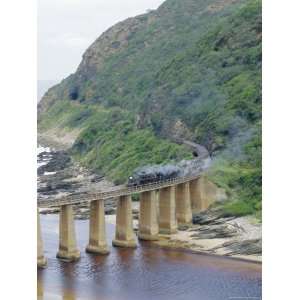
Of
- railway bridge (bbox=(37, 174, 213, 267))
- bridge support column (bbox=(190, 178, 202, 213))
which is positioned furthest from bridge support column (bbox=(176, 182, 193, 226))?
bridge support column (bbox=(190, 178, 202, 213))

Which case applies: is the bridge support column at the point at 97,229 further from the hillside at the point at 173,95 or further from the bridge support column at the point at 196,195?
the bridge support column at the point at 196,195

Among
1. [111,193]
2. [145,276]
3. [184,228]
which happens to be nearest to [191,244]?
[184,228]

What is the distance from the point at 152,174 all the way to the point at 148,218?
1.17m

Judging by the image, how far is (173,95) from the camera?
61.2 feet

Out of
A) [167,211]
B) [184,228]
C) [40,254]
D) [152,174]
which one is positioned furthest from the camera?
[152,174]

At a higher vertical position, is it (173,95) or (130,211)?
(173,95)

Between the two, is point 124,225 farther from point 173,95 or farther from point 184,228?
point 173,95

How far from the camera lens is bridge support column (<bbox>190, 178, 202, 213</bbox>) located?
14800mm

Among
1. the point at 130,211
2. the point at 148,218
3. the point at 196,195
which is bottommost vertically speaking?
the point at 148,218

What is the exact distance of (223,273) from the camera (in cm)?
1284

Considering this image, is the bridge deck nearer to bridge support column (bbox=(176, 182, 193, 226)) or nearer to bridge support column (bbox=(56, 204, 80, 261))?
bridge support column (bbox=(56, 204, 80, 261))

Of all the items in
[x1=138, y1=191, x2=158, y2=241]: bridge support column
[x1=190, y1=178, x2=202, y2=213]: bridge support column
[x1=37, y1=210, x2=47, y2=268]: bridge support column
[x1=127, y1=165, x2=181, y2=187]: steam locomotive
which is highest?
[x1=127, y1=165, x2=181, y2=187]: steam locomotive

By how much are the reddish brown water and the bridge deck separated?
1.59ft

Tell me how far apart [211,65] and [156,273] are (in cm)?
745
